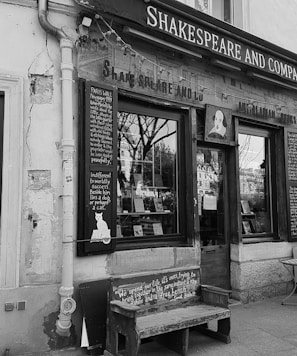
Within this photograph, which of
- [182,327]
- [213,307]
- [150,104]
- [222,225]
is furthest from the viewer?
[222,225]

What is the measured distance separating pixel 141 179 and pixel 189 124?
3.52ft

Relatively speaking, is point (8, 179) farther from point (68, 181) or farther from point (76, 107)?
point (76, 107)

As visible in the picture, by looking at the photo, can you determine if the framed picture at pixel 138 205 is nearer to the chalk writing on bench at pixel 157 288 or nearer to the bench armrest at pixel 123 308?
the chalk writing on bench at pixel 157 288

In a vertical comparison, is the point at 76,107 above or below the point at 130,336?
above

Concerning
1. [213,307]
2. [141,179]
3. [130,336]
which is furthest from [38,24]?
[213,307]

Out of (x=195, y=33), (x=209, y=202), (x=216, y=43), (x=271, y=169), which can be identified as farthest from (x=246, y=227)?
(x=195, y=33)

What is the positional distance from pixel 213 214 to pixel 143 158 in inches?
62.8

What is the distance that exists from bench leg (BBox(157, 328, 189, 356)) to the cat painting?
1238 millimetres

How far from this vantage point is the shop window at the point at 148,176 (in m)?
5.09

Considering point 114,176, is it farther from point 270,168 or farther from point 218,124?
point 270,168

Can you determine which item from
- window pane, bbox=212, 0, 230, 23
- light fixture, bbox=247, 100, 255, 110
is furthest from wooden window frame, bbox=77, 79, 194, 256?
window pane, bbox=212, 0, 230, 23

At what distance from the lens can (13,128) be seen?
4.06 meters

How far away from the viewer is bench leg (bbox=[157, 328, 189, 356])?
3.85 meters

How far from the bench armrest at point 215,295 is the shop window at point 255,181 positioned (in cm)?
203
